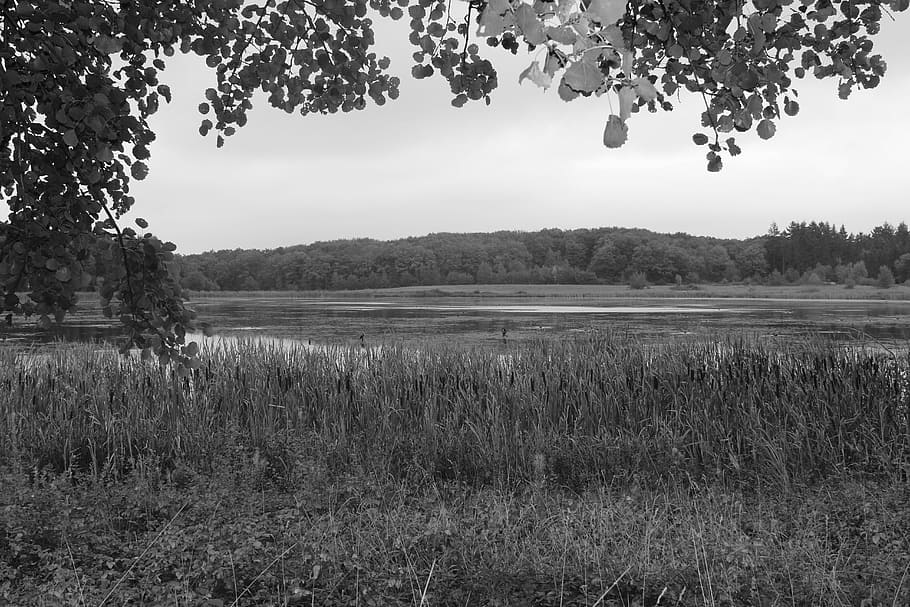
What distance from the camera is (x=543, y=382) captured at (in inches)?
308

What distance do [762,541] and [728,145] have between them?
2.32 meters

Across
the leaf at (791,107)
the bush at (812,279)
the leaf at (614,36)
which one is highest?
the leaf at (791,107)

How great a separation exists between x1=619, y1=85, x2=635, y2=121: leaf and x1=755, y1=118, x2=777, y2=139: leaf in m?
2.48

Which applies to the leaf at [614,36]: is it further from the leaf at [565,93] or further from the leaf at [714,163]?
the leaf at [714,163]

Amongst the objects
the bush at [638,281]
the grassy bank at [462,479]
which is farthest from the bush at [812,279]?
the grassy bank at [462,479]

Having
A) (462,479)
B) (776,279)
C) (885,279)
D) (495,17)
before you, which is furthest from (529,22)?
(776,279)

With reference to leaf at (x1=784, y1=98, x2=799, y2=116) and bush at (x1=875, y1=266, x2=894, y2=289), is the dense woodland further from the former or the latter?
leaf at (x1=784, y1=98, x2=799, y2=116)

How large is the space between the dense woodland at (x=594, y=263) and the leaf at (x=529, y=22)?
8581 centimetres

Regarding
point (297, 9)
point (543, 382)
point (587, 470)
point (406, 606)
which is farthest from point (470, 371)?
point (406, 606)

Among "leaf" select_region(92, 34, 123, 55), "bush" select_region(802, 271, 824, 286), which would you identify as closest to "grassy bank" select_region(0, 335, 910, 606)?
"leaf" select_region(92, 34, 123, 55)

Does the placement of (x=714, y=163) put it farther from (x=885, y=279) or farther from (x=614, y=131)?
(x=885, y=279)

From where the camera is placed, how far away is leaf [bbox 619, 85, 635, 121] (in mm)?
1428

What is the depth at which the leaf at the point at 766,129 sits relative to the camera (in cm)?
355

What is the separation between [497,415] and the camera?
6.47 m
